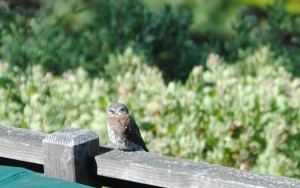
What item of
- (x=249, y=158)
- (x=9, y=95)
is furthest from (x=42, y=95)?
(x=249, y=158)

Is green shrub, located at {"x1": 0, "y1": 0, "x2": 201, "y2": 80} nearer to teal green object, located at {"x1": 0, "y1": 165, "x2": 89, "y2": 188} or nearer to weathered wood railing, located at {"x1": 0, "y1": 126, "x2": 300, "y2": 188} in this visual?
weathered wood railing, located at {"x1": 0, "y1": 126, "x2": 300, "y2": 188}

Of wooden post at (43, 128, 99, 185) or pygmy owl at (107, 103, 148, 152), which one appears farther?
pygmy owl at (107, 103, 148, 152)

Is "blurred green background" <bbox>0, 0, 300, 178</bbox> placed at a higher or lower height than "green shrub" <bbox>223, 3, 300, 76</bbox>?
lower

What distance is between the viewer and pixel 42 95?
480cm

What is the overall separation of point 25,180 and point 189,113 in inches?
82.8

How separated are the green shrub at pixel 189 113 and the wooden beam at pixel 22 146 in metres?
1.26

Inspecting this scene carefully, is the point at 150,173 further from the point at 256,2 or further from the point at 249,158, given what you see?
the point at 256,2

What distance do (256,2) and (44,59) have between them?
615 centimetres

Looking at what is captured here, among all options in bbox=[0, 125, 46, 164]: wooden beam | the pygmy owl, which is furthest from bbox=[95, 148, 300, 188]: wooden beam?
the pygmy owl

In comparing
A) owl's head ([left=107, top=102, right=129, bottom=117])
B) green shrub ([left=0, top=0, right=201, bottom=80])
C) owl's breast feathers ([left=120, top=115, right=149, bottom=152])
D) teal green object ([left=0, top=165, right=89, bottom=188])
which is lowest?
teal green object ([left=0, top=165, right=89, bottom=188])

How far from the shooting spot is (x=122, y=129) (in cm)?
431

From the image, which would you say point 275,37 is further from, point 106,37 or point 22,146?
point 22,146

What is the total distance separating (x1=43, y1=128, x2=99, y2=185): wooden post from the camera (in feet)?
9.75

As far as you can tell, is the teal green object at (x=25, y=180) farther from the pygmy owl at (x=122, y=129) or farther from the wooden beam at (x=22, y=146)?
the pygmy owl at (x=122, y=129)
